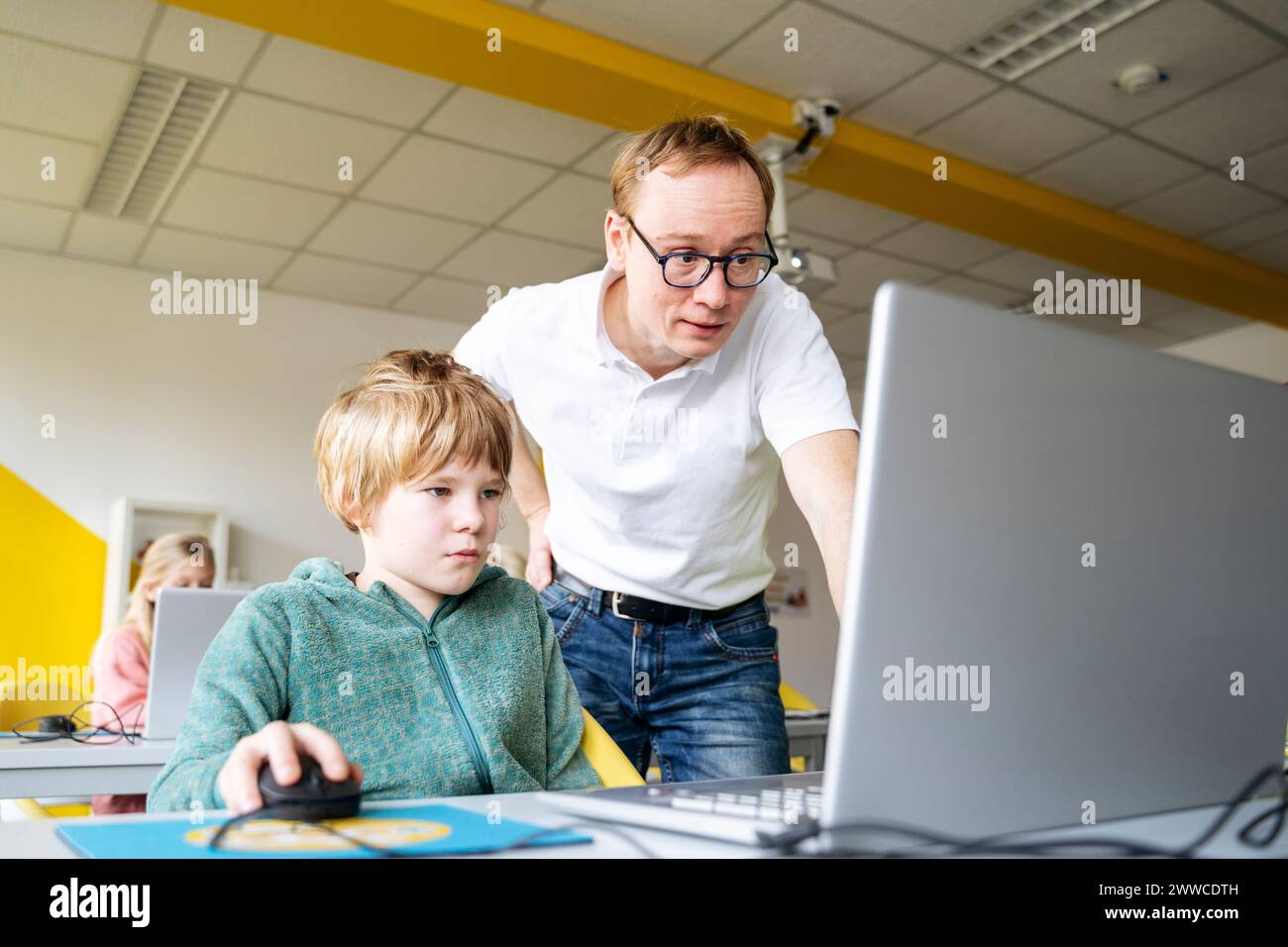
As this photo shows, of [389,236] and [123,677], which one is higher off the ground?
[389,236]

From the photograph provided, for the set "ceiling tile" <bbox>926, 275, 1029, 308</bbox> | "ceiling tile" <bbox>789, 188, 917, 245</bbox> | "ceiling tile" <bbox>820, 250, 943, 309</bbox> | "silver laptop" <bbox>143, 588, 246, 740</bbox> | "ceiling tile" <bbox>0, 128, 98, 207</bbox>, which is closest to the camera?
"silver laptop" <bbox>143, 588, 246, 740</bbox>

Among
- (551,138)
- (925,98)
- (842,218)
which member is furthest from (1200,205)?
(551,138)

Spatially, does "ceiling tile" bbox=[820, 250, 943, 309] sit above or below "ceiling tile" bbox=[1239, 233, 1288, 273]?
below

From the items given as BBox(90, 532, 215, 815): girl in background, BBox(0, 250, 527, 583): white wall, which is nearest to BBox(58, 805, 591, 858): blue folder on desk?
BBox(90, 532, 215, 815): girl in background

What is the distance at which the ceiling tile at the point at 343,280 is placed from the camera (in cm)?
570

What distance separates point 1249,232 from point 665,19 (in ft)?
12.1

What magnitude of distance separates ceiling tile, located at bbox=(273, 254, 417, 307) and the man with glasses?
4.42 metres

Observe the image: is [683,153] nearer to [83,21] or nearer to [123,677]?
[123,677]

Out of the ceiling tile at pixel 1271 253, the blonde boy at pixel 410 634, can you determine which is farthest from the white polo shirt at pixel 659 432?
the ceiling tile at pixel 1271 253

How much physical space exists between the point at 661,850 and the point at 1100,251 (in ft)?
18.6

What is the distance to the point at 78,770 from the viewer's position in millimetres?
1739

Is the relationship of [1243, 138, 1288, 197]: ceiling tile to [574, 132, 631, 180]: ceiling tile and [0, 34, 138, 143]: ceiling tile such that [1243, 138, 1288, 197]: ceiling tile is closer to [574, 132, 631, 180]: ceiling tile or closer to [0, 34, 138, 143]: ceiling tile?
[574, 132, 631, 180]: ceiling tile

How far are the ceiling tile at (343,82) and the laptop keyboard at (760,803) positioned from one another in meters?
3.59

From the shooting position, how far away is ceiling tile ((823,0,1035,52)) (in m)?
3.69
